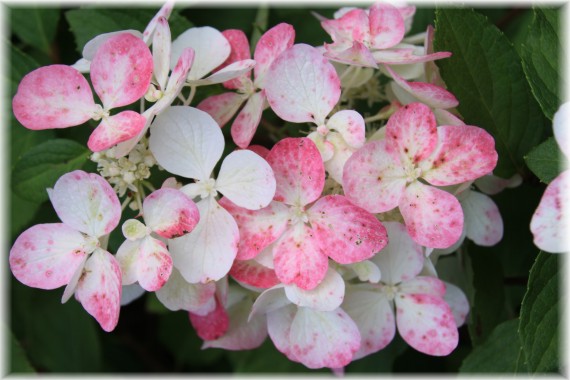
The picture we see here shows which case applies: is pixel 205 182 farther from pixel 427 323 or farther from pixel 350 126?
pixel 427 323

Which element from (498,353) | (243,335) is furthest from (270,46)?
(498,353)

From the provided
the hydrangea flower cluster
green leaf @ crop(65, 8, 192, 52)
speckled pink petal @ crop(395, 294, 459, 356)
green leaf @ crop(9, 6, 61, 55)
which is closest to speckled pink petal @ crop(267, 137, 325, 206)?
the hydrangea flower cluster

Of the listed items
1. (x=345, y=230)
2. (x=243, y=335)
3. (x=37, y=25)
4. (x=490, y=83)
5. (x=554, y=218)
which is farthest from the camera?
(x=37, y=25)

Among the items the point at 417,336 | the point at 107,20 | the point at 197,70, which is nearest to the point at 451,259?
the point at 417,336

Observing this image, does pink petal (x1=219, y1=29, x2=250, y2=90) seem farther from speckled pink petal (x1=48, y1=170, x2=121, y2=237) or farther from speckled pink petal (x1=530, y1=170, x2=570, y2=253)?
speckled pink petal (x1=530, y1=170, x2=570, y2=253)

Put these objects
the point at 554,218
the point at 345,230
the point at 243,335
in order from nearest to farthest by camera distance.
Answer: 1. the point at 554,218
2. the point at 345,230
3. the point at 243,335

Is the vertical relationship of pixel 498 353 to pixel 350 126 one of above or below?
below
